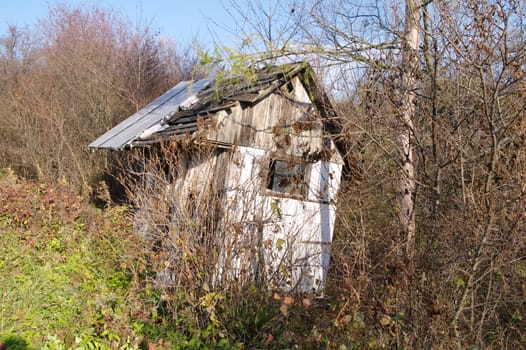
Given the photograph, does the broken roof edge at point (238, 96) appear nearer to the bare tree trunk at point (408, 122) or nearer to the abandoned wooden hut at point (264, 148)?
the abandoned wooden hut at point (264, 148)

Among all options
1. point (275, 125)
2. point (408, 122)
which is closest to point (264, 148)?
point (275, 125)

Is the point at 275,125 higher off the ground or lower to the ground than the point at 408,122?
higher

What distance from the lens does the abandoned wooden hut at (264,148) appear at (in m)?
6.24

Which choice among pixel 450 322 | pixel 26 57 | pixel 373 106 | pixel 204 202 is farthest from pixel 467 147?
pixel 26 57

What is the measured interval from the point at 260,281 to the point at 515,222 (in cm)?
279

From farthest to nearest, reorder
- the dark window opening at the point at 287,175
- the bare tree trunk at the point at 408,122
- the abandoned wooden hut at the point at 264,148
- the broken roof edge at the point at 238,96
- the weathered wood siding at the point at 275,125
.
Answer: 1. the dark window opening at the point at 287,175
2. the weathered wood siding at the point at 275,125
3. the broken roof edge at the point at 238,96
4. the abandoned wooden hut at the point at 264,148
5. the bare tree trunk at the point at 408,122

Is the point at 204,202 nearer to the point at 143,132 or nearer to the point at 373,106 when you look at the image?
the point at 373,106

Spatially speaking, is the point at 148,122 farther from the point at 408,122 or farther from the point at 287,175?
the point at 408,122

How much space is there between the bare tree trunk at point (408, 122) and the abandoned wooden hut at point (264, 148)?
941 mm

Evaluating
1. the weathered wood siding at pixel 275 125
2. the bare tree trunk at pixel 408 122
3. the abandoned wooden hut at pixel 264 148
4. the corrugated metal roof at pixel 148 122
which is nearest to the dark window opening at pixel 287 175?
the abandoned wooden hut at pixel 264 148

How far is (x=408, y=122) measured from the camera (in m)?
6.35

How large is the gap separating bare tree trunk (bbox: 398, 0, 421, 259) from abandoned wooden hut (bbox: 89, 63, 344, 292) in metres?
0.94

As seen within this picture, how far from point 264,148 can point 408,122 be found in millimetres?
2745

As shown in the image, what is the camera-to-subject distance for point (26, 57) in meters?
22.5
